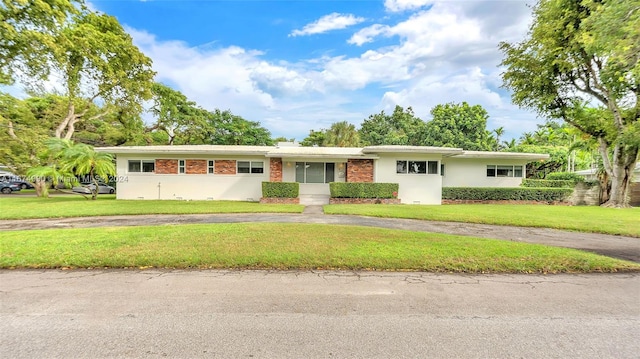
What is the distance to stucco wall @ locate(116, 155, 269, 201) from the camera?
16.4 meters

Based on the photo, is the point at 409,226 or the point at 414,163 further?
the point at 414,163

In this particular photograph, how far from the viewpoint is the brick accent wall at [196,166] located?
1658 centimetres

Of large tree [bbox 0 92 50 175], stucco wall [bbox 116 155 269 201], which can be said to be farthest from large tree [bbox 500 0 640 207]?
large tree [bbox 0 92 50 175]

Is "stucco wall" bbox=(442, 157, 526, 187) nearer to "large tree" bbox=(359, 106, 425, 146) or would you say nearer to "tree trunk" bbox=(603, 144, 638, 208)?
"tree trunk" bbox=(603, 144, 638, 208)

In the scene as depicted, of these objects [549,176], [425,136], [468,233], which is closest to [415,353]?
[468,233]

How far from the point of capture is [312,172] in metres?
17.2

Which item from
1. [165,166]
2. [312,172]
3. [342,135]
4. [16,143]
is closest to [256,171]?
[312,172]

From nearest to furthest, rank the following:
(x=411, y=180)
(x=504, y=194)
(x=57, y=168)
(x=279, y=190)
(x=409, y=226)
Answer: (x=409, y=226)
(x=279, y=190)
(x=57, y=168)
(x=411, y=180)
(x=504, y=194)

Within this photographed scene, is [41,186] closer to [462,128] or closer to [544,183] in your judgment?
[544,183]

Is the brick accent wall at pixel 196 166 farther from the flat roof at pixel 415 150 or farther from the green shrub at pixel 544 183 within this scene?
the green shrub at pixel 544 183

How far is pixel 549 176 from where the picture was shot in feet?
83.4

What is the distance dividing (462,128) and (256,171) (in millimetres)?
25288

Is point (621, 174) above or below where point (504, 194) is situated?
above

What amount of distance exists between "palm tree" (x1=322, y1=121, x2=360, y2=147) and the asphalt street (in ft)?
80.8
